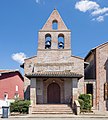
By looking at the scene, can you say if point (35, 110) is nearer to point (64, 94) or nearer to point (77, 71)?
point (64, 94)

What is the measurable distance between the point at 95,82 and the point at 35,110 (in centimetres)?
877

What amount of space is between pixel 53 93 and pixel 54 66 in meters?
3.13

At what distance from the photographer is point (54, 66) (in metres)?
30.3

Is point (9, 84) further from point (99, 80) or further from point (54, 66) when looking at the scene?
point (99, 80)

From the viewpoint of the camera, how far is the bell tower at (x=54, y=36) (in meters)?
31.0

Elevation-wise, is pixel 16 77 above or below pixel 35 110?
above

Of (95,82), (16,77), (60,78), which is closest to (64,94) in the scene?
(60,78)

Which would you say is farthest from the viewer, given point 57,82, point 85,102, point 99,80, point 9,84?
point 9,84

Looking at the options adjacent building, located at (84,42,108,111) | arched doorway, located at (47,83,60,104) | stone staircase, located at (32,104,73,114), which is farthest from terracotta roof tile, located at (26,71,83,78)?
adjacent building, located at (84,42,108,111)

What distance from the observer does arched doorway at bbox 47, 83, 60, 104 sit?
29672mm

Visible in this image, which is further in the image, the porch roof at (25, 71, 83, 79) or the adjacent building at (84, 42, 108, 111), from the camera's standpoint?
the adjacent building at (84, 42, 108, 111)

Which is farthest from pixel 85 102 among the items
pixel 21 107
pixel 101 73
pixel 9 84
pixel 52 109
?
pixel 9 84

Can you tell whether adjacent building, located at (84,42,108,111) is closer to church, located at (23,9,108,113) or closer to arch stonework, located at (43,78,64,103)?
church, located at (23,9,108,113)

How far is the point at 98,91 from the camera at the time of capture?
29938 millimetres
